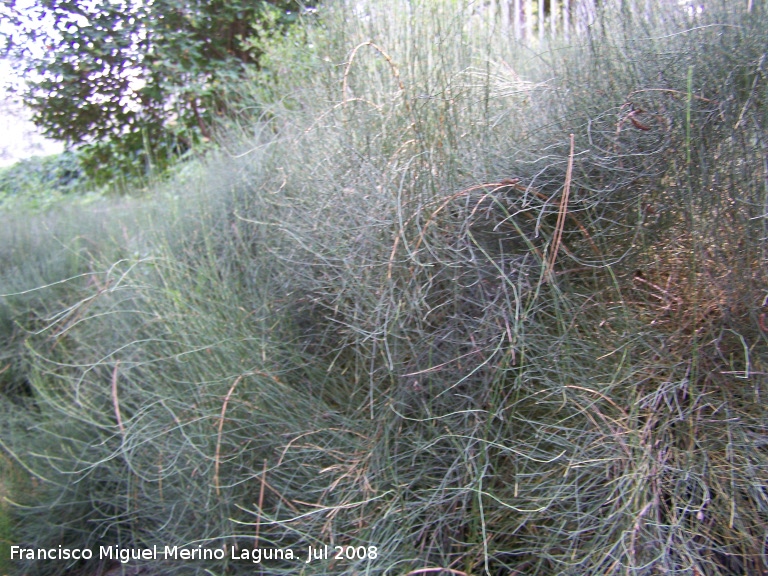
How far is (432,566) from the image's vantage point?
2426 millimetres

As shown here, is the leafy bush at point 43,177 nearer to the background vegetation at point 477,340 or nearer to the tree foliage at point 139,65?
the tree foliage at point 139,65

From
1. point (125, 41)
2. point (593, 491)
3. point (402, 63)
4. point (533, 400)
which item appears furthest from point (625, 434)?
point (125, 41)

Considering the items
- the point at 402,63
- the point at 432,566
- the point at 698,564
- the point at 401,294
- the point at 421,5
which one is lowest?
the point at 432,566

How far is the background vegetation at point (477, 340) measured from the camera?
2.28m

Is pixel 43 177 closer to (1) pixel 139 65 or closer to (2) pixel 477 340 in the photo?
(1) pixel 139 65

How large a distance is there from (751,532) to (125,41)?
5774 millimetres

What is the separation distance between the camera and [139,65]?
5.90 meters

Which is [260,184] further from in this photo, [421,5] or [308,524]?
[308,524]

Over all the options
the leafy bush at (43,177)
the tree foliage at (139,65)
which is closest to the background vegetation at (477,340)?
the tree foliage at (139,65)

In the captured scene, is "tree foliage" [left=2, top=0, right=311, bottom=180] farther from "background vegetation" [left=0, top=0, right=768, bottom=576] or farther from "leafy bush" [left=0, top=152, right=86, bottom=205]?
"background vegetation" [left=0, top=0, right=768, bottom=576]

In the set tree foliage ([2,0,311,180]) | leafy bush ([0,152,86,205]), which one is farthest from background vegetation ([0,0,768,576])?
leafy bush ([0,152,86,205])

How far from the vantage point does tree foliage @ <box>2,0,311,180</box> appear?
18.4 feet

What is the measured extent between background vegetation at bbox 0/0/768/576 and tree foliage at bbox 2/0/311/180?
273 centimetres

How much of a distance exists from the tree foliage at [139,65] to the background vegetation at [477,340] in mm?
2729
